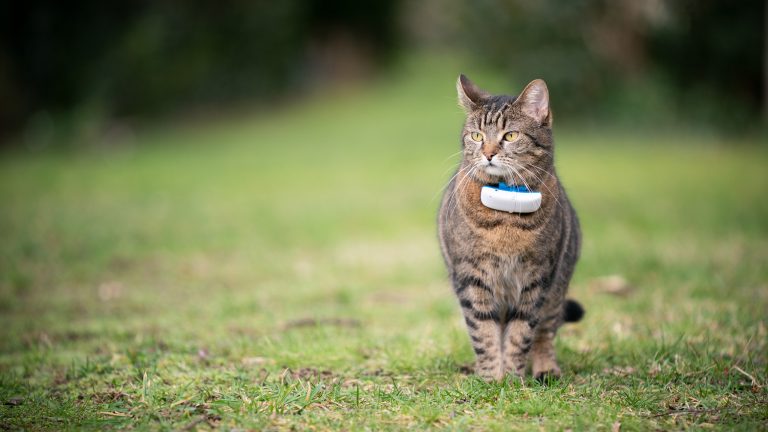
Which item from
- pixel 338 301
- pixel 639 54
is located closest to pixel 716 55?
pixel 639 54

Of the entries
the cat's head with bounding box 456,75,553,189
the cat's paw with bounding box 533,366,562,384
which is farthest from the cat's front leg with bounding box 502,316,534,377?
the cat's head with bounding box 456,75,553,189

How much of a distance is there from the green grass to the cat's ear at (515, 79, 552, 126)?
1.27m

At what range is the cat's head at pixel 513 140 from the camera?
11.0 feet

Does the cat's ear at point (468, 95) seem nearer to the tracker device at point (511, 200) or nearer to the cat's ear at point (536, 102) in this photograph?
the cat's ear at point (536, 102)

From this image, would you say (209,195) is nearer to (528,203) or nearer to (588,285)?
(588,285)

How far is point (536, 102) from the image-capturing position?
345cm

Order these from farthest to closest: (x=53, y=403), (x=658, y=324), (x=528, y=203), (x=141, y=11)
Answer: (x=141, y=11) < (x=658, y=324) < (x=528, y=203) < (x=53, y=403)

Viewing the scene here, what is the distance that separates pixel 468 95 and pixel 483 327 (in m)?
1.16

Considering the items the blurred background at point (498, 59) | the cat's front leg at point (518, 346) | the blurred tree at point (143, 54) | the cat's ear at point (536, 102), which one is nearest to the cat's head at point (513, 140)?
the cat's ear at point (536, 102)

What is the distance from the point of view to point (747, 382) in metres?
3.26

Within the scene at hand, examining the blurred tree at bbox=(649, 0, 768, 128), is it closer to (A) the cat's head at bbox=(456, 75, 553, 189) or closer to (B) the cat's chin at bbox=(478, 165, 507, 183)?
(A) the cat's head at bbox=(456, 75, 553, 189)

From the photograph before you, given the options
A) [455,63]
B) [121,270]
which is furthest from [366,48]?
[121,270]

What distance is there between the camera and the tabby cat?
334cm

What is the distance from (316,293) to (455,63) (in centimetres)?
2455
